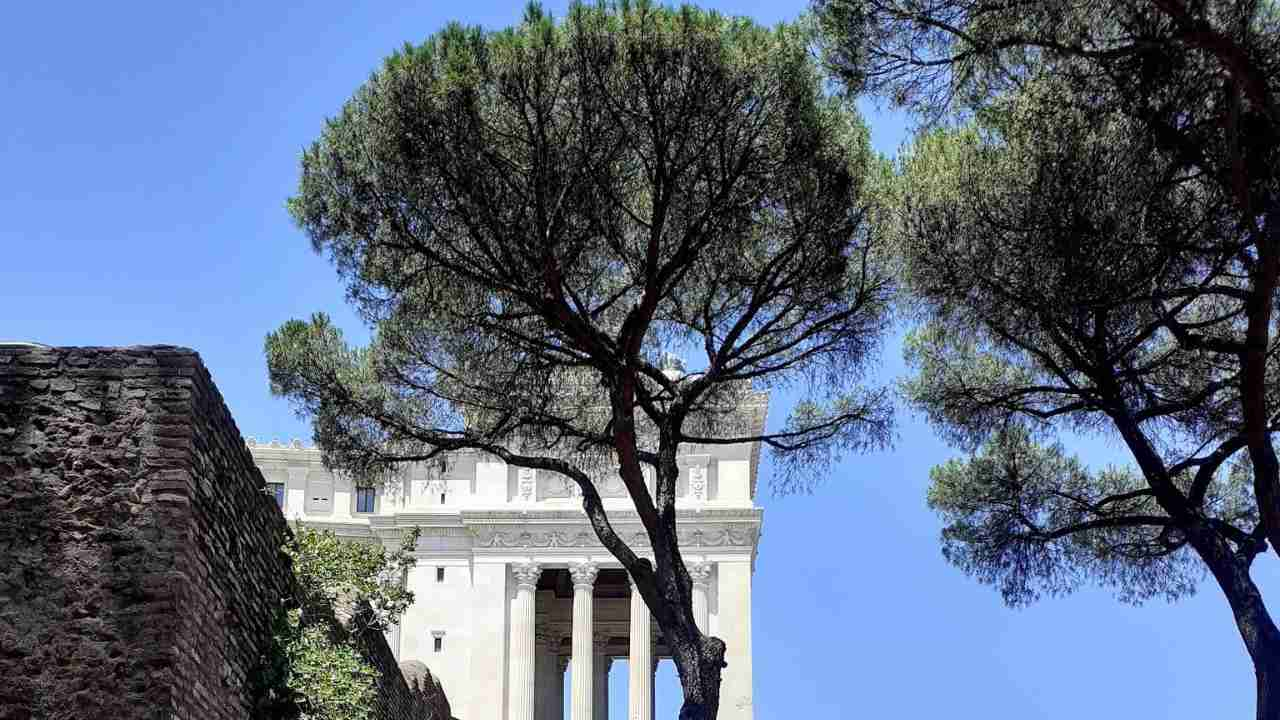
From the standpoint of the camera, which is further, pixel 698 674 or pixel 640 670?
pixel 640 670

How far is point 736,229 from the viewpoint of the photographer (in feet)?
47.4

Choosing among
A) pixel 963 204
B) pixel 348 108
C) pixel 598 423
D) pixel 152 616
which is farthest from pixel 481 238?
pixel 152 616

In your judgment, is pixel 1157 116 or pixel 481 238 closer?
pixel 1157 116

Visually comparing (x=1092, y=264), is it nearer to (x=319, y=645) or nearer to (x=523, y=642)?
(x=319, y=645)

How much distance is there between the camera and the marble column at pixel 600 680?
137ft

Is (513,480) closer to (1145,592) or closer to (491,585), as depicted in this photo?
(491,585)

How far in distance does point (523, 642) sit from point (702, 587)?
4978 millimetres

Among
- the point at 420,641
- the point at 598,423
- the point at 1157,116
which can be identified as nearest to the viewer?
the point at 1157,116

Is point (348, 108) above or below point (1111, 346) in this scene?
above

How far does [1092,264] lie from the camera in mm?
13539

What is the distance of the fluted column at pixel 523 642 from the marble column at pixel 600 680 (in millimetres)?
1688

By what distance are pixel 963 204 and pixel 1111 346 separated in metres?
2.01

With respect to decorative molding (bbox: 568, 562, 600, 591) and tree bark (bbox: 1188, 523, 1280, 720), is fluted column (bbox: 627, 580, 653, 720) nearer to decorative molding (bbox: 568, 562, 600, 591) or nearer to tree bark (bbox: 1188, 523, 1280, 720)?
decorative molding (bbox: 568, 562, 600, 591)

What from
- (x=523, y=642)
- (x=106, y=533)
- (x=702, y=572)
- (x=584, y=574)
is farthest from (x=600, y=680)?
(x=106, y=533)
